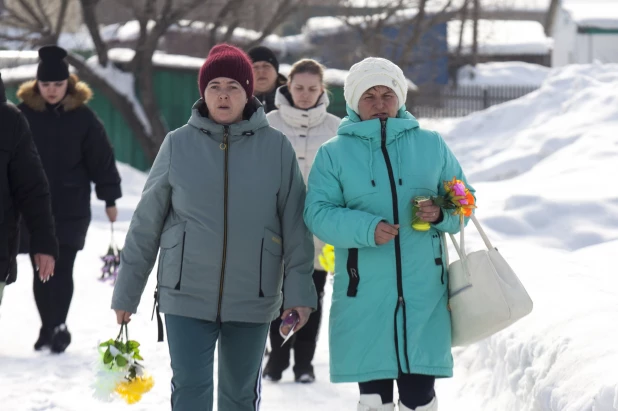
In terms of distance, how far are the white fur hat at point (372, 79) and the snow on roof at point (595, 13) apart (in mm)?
35012

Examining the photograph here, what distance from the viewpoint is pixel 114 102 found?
67.7 ft

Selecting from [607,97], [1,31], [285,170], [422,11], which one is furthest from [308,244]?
[422,11]

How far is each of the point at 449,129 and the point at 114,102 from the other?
6300 millimetres

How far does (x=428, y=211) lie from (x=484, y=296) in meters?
0.40

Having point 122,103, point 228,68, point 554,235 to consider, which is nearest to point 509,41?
point 122,103

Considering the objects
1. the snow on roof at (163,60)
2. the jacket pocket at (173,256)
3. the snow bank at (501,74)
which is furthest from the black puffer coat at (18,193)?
the snow bank at (501,74)

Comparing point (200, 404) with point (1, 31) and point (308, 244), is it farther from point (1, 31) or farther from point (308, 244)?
point (1, 31)

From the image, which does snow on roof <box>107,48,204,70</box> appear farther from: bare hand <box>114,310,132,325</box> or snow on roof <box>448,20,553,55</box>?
snow on roof <box>448,20,553,55</box>

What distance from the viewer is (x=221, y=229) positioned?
4.21 m

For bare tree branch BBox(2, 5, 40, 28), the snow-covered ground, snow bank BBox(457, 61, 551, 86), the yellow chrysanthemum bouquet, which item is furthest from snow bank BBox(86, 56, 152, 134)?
snow bank BBox(457, 61, 551, 86)

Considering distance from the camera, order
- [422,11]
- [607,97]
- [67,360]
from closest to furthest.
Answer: [67,360] < [607,97] < [422,11]

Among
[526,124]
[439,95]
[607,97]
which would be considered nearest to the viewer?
[607,97]

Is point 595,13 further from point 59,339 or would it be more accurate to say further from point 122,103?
point 59,339

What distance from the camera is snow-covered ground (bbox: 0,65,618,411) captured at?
4.94 meters
